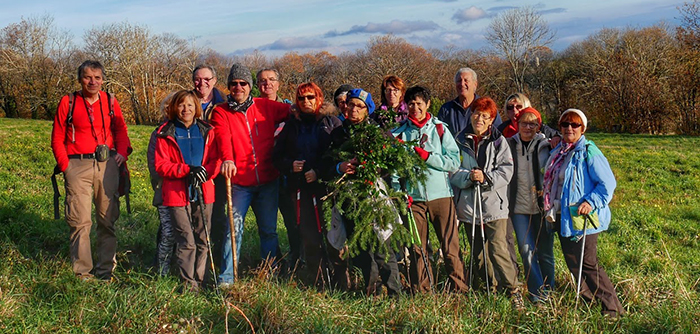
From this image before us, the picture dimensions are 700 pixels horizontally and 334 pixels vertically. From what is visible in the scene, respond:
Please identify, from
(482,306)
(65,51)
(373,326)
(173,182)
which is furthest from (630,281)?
(65,51)

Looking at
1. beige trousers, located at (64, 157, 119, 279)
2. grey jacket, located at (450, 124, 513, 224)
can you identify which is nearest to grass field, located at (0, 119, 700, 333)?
beige trousers, located at (64, 157, 119, 279)

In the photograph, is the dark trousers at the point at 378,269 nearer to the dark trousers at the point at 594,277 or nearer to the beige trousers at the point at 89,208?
the dark trousers at the point at 594,277

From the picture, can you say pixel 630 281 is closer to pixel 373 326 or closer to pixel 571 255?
pixel 571 255

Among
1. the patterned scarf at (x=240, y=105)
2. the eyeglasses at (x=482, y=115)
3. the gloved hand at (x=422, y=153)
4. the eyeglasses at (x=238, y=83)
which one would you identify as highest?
the eyeglasses at (x=238, y=83)

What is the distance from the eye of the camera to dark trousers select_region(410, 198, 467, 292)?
17.4 ft

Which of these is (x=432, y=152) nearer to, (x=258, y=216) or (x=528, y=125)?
(x=528, y=125)

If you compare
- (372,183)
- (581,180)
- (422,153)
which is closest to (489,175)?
(422,153)

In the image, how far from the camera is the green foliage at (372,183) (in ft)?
16.0

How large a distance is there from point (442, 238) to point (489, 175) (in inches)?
28.8

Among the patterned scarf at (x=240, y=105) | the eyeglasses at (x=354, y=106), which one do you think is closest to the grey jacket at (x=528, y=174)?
the eyeglasses at (x=354, y=106)

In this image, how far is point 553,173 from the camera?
5004mm

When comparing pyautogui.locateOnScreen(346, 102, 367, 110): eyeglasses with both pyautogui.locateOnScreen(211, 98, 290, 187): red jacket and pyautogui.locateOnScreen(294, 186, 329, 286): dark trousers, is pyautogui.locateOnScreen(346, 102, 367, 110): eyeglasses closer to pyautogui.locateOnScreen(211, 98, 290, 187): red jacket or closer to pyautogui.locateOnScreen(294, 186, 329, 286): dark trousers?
pyautogui.locateOnScreen(294, 186, 329, 286): dark trousers

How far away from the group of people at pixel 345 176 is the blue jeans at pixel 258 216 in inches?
0.4

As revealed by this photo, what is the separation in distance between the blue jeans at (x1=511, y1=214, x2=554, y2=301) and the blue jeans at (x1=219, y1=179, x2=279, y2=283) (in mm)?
2399
